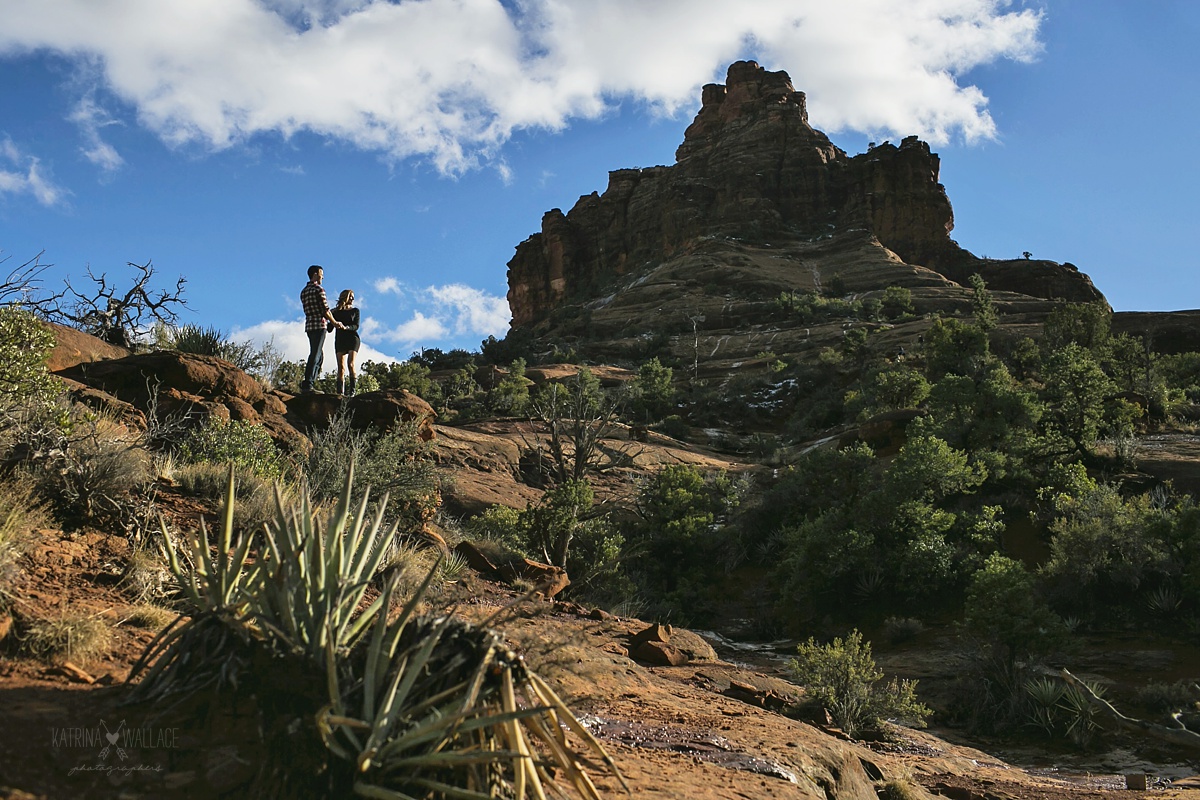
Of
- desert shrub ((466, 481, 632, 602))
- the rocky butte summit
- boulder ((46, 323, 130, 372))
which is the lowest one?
desert shrub ((466, 481, 632, 602))

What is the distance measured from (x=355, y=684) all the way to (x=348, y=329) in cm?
1111

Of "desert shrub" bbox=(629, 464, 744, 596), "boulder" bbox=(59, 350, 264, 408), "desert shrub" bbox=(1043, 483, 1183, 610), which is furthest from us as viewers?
"desert shrub" bbox=(629, 464, 744, 596)

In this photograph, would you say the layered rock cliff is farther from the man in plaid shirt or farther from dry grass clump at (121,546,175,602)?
dry grass clump at (121,546,175,602)

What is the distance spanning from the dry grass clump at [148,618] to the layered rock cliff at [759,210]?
78.9 metres

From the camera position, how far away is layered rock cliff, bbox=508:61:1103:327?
277 feet

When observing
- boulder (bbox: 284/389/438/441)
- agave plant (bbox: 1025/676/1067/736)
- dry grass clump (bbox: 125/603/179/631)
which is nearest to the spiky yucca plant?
dry grass clump (bbox: 125/603/179/631)

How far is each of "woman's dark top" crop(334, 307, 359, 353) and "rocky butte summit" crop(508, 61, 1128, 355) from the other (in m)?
48.4

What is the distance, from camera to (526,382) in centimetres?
3769

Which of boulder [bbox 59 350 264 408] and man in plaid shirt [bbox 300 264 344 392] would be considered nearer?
boulder [bbox 59 350 264 408]

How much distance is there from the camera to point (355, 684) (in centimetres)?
329

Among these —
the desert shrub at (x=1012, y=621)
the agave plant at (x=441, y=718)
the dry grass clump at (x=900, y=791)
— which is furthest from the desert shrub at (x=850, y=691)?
the agave plant at (x=441, y=718)

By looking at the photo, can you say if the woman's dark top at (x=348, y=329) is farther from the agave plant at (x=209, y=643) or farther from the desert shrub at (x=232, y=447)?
the agave plant at (x=209, y=643)

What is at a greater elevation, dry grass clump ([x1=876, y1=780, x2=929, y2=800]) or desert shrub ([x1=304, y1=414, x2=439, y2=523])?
desert shrub ([x1=304, y1=414, x2=439, y2=523])

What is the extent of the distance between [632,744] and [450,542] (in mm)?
6794
